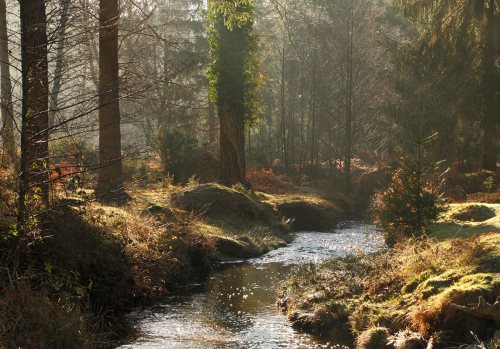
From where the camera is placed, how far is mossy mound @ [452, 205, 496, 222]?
13.0 m

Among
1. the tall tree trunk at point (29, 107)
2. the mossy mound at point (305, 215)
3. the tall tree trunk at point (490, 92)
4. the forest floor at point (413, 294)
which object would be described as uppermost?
the tall tree trunk at point (490, 92)

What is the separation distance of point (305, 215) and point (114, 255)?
1295cm

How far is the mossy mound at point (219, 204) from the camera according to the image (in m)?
17.6

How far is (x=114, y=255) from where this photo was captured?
33.2ft

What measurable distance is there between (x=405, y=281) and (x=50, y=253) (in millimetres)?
5442

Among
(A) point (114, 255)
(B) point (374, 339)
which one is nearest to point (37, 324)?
(A) point (114, 255)

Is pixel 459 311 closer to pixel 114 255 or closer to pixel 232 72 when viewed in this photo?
pixel 114 255

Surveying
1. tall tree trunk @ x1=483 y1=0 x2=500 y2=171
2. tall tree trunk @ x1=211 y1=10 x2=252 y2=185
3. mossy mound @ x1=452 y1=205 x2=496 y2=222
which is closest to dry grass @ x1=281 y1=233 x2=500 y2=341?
mossy mound @ x1=452 y1=205 x2=496 y2=222

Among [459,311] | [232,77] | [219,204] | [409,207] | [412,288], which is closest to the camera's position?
[459,311]

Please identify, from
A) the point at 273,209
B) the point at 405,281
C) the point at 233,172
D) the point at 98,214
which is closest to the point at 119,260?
the point at 98,214

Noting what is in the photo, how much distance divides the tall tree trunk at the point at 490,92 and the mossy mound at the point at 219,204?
10630 millimetres

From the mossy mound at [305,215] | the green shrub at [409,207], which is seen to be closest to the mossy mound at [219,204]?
the mossy mound at [305,215]

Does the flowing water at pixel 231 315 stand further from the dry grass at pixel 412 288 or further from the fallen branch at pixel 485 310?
the fallen branch at pixel 485 310

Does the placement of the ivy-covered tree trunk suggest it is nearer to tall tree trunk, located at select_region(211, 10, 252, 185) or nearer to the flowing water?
tall tree trunk, located at select_region(211, 10, 252, 185)
